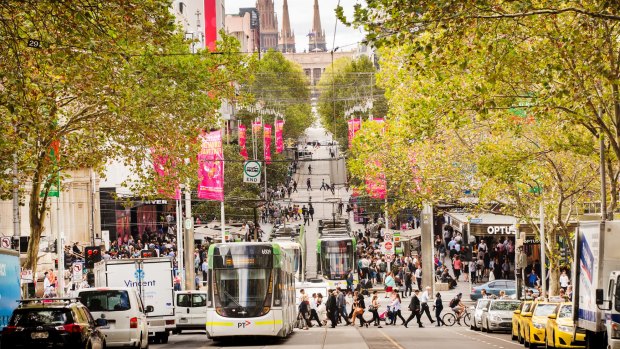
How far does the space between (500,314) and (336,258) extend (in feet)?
89.6

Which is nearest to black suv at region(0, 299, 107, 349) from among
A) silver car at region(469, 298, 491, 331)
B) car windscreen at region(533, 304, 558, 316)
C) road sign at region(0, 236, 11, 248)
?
car windscreen at region(533, 304, 558, 316)

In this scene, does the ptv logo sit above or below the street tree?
below

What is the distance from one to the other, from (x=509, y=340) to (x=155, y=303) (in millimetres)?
10693

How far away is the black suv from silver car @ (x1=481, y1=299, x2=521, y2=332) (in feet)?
63.4

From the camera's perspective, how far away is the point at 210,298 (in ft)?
106

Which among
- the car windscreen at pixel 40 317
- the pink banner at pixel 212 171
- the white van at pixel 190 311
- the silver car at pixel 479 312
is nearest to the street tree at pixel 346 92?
the pink banner at pixel 212 171

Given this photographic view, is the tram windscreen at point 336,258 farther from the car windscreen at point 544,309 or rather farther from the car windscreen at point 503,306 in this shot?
the car windscreen at point 544,309

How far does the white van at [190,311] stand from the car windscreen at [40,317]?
1906 centimetres

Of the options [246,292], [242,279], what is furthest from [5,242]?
[246,292]

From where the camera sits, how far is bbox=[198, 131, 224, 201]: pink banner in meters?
48.5

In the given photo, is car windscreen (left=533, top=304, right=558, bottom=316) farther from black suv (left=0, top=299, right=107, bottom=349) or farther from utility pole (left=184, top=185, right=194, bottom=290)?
utility pole (left=184, top=185, right=194, bottom=290)

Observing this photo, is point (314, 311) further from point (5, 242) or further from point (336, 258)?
point (336, 258)

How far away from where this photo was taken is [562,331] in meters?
27.2

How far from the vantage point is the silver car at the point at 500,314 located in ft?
128
